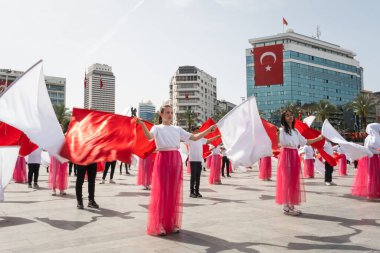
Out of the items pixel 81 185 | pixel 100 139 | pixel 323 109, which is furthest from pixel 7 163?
pixel 323 109

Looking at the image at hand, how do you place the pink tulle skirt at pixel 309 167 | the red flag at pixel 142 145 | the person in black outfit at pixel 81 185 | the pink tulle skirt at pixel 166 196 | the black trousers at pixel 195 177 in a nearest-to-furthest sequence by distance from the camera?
the pink tulle skirt at pixel 166 196 < the red flag at pixel 142 145 < the person in black outfit at pixel 81 185 < the black trousers at pixel 195 177 < the pink tulle skirt at pixel 309 167

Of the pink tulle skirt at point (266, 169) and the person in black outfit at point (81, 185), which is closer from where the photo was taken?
the person in black outfit at point (81, 185)

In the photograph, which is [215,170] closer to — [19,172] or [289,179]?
[289,179]

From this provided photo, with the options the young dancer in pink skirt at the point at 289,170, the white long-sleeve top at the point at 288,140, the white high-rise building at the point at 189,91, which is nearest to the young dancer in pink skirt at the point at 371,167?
the young dancer in pink skirt at the point at 289,170

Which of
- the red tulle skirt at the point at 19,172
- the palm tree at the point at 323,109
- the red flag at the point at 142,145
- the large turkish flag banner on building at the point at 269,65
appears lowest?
the red tulle skirt at the point at 19,172

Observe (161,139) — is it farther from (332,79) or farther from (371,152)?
(332,79)

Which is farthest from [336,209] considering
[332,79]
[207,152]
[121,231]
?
[332,79]

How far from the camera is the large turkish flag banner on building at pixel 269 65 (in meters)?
14.4

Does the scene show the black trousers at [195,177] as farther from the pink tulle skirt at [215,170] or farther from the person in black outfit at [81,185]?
the pink tulle skirt at [215,170]

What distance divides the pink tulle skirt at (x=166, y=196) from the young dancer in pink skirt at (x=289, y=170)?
2714mm

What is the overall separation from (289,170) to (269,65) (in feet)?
25.3

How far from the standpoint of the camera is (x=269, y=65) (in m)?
14.7

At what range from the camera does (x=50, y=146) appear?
21.8 feet

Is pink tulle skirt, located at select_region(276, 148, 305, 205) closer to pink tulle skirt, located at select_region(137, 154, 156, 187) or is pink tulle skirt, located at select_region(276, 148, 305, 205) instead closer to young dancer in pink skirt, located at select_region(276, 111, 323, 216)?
young dancer in pink skirt, located at select_region(276, 111, 323, 216)
